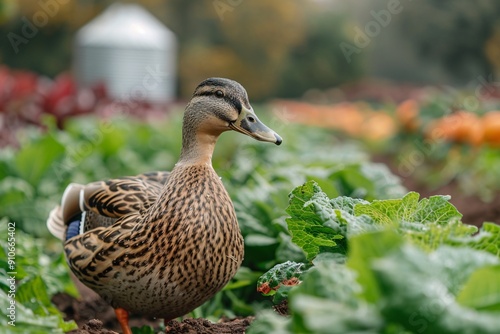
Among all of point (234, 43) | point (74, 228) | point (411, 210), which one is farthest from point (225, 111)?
point (234, 43)

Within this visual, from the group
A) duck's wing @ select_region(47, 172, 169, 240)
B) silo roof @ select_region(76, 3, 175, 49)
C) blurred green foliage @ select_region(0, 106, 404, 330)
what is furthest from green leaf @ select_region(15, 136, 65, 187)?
silo roof @ select_region(76, 3, 175, 49)

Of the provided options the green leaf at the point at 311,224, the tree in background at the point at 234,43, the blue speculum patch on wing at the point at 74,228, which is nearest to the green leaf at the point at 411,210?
the green leaf at the point at 311,224

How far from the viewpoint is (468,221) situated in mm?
5887

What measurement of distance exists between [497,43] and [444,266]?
3274cm

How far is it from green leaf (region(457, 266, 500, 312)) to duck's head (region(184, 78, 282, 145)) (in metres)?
1.32

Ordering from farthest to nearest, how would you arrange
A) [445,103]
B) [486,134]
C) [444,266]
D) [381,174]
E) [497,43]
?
[497,43]
[445,103]
[486,134]
[381,174]
[444,266]

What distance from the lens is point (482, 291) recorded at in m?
1.70

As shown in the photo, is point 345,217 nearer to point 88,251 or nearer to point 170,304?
point 170,304

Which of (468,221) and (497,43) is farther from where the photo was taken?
(497,43)

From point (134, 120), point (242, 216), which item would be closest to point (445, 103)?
point (134, 120)

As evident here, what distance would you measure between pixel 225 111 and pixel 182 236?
1.65 ft

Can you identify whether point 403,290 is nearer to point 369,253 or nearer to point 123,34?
point 369,253

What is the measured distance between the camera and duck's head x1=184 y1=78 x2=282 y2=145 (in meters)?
2.96

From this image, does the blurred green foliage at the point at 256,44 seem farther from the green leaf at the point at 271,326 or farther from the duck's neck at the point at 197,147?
the green leaf at the point at 271,326
